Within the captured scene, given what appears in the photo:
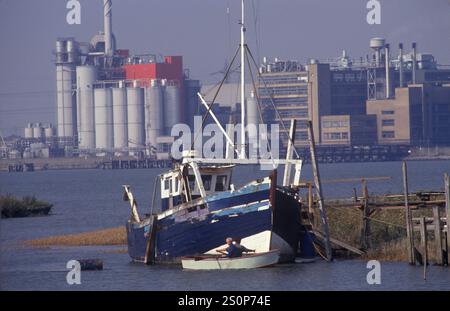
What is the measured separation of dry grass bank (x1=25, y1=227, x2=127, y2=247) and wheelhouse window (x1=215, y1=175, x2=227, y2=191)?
1531 cm

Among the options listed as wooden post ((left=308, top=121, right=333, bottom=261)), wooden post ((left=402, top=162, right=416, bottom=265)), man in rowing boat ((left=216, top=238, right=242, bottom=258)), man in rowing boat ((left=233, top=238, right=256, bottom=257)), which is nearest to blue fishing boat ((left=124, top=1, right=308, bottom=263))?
man in rowing boat ((left=233, top=238, right=256, bottom=257))

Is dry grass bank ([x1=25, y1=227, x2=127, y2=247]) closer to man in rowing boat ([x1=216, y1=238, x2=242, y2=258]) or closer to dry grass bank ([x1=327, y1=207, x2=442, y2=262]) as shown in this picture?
dry grass bank ([x1=327, y1=207, x2=442, y2=262])

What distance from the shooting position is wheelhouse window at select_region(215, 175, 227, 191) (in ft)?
175

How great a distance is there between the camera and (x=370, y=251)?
52.8 meters

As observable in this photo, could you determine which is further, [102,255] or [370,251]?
[102,255]

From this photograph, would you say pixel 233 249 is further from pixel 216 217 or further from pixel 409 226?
pixel 409 226

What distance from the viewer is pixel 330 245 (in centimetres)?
5222

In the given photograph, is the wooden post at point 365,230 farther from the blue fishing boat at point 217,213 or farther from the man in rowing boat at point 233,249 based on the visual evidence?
the man in rowing boat at point 233,249

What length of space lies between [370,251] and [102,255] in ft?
43.5

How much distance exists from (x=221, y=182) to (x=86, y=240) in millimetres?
16719
